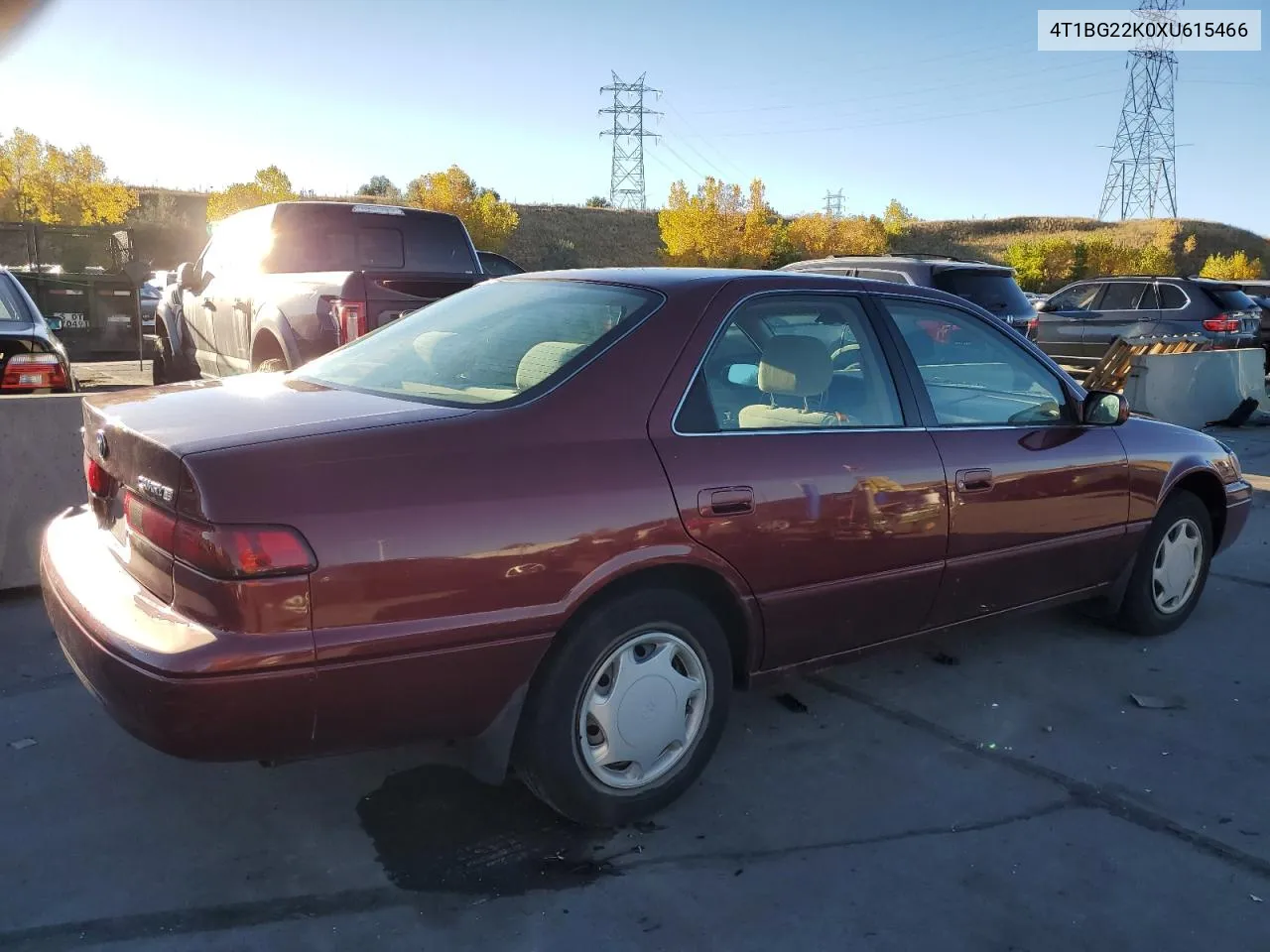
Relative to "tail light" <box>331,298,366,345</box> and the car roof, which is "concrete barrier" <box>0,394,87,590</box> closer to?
"tail light" <box>331,298,366,345</box>

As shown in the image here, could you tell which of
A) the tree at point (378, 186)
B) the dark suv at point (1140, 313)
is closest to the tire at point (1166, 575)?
the dark suv at point (1140, 313)

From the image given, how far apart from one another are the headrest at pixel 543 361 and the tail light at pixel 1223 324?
12837mm

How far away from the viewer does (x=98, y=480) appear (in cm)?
304

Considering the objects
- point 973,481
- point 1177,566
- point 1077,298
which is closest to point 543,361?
point 973,481

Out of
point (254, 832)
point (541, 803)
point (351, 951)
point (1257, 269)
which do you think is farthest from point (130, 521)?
point (1257, 269)

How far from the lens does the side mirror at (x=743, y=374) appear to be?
3.22 meters

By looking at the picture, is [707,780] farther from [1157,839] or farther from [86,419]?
[86,419]

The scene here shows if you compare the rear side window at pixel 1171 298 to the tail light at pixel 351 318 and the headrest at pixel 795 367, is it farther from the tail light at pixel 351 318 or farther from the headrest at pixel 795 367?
the headrest at pixel 795 367

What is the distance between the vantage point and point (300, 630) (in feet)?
7.66

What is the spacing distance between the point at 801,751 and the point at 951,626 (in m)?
0.78

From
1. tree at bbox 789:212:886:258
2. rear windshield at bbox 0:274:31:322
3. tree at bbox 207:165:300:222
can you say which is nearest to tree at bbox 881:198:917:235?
tree at bbox 789:212:886:258

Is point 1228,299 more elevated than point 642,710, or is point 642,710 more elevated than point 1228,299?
point 1228,299

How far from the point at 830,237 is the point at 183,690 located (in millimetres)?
57971

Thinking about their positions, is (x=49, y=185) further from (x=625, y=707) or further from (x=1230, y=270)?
(x=1230, y=270)
